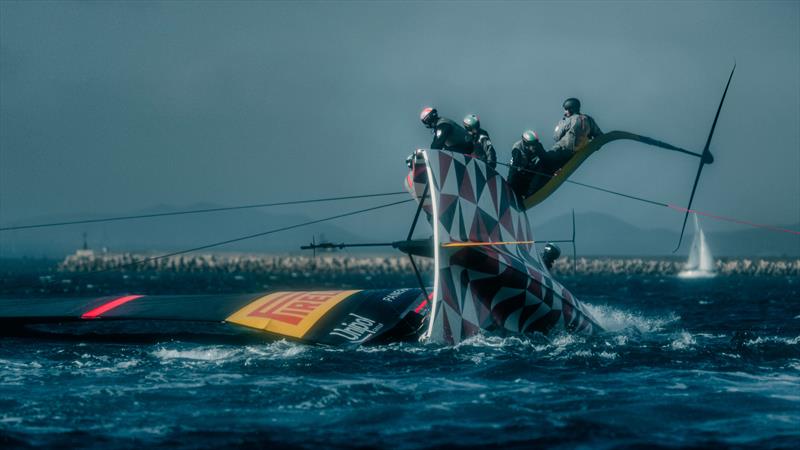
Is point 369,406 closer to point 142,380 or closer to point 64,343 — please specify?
point 142,380

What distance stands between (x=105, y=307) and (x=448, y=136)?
228 inches

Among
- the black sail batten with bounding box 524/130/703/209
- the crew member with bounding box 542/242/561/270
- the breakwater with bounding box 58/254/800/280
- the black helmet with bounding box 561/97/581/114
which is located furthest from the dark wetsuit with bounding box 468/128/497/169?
the breakwater with bounding box 58/254/800/280

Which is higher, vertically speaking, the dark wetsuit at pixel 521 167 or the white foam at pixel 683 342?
the dark wetsuit at pixel 521 167

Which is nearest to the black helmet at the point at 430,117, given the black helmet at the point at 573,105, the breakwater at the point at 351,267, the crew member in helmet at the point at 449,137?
the crew member in helmet at the point at 449,137

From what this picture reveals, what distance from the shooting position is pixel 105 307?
13.6 metres

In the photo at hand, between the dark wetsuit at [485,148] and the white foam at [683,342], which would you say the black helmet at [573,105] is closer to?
the dark wetsuit at [485,148]

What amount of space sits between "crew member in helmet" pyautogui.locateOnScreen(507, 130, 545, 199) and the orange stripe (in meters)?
A: 6.17

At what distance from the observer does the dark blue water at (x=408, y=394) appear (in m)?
7.12

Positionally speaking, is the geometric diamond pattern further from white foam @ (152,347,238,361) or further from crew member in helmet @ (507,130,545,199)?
white foam @ (152,347,238,361)

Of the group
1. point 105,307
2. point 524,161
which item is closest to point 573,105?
point 524,161

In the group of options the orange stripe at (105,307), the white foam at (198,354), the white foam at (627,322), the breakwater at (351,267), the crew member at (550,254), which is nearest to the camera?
the white foam at (198,354)

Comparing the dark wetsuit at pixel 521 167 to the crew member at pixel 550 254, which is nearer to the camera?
the dark wetsuit at pixel 521 167

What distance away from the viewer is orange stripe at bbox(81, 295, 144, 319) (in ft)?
Answer: 43.1

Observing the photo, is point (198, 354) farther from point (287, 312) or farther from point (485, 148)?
point (485, 148)
